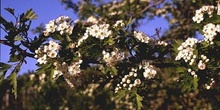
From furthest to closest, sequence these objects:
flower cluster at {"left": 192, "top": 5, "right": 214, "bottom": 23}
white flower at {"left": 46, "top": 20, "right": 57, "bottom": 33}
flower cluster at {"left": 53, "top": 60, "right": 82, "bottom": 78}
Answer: flower cluster at {"left": 192, "top": 5, "right": 214, "bottom": 23} < white flower at {"left": 46, "top": 20, "right": 57, "bottom": 33} < flower cluster at {"left": 53, "top": 60, "right": 82, "bottom": 78}

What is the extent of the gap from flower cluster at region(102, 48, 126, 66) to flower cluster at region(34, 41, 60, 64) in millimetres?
417

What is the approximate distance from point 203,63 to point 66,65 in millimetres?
1187

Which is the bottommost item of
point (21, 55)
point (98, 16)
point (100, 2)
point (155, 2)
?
point (21, 55)

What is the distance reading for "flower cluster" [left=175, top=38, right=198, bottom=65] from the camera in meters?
2.99

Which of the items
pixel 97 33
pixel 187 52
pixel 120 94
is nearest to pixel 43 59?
pixel 97 33

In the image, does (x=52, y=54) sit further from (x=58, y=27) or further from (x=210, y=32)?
(x=210, y=32)

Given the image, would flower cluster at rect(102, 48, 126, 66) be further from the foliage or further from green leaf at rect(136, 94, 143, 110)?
green leaf at rect(136, 94, 143, 110)

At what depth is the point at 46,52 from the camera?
2955 millimetres

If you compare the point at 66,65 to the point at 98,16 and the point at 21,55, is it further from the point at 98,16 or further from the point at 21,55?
the point at 98,16

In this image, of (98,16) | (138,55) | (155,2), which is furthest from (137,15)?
(138,55)

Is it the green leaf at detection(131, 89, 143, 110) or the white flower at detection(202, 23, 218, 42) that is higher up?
the white flower at detection(202, 23, 218, 42)

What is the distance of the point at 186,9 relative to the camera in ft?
23.1

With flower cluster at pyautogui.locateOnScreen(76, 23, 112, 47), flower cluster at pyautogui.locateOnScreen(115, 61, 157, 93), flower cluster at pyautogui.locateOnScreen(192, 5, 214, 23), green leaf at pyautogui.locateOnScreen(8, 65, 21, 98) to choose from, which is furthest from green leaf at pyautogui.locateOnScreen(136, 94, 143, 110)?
green leaf at pyautogui.locateOnScreen(8, 65, 21, 98)

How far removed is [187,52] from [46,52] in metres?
1.24
